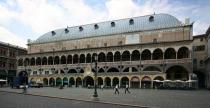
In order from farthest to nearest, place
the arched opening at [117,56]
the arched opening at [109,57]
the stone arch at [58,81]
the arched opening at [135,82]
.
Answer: the stone arch at [58,81], the arched opening at [109,57], the arched opening at [117,56], the arched opening at [135,82]

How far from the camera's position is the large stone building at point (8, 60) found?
88188 mm

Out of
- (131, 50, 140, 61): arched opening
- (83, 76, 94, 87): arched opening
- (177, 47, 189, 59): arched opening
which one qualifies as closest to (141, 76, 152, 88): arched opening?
(131, 50, 140, 61): arched opening

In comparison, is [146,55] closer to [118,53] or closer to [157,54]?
[157,54]

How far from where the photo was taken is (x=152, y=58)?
6512 cm

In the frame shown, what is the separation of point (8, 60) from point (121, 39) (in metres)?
41.2

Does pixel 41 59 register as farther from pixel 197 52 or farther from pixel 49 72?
pixel 197 52

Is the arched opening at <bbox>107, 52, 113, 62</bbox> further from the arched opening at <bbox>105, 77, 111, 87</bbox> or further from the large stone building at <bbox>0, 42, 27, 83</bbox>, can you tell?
the large stone building at <bbox>0, 42, 27, 83</bbox>

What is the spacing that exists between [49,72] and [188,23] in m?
41.1

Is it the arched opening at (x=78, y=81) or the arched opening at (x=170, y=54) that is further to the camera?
the arched opening at (x=78, y=81)

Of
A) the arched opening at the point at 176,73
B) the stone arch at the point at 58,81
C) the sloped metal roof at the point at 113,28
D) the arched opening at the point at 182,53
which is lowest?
the stone arch at the point at 58,81

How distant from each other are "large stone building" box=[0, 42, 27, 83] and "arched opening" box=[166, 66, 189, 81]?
52.3 metres

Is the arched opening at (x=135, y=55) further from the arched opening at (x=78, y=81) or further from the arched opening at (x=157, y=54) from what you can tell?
the arched opening at (x=78, y=81)

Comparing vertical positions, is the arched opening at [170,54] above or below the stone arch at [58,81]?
above

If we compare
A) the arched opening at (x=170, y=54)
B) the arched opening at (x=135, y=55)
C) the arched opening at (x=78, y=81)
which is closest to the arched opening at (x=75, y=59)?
the arched opening at (x=78, y=81)
